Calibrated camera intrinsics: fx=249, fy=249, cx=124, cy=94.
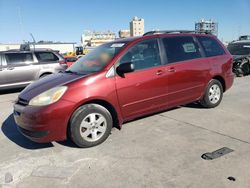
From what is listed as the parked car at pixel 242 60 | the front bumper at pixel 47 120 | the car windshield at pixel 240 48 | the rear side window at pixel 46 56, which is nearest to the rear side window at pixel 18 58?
the rear side window at pixel 46 56

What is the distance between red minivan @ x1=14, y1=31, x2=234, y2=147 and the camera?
3607mm

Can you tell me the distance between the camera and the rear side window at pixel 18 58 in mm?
8922

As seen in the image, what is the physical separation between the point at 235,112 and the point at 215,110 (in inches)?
16.2

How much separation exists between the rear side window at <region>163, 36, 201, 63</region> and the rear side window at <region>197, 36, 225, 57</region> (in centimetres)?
26

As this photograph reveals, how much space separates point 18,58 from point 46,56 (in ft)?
3.35

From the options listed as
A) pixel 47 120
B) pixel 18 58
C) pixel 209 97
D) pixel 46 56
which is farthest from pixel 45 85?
pixel 46 56

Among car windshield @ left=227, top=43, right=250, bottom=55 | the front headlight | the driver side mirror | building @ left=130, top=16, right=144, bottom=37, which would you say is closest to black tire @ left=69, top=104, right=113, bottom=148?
the front headlight

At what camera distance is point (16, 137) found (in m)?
4.47

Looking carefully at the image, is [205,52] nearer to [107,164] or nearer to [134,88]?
[134,88]

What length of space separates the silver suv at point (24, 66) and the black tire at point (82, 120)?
608 cm

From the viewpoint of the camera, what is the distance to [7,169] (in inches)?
130

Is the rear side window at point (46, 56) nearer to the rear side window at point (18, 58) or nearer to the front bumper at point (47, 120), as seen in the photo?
the rear side window at point (18, 58)

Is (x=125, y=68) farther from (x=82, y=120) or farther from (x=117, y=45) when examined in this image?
(x=82, y=120)

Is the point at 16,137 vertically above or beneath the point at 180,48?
beneath
